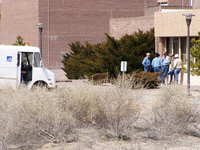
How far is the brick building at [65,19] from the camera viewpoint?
5047cm

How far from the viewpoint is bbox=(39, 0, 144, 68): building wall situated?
50469 mm

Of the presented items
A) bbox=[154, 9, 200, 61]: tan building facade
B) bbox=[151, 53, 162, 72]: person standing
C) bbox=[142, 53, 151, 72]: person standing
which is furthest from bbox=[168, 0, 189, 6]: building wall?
bbox=[151, 53, 162, 72]: person standing

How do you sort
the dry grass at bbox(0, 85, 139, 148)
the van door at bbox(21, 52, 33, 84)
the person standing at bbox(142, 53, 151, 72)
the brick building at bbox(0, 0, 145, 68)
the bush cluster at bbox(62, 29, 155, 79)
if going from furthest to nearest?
the brick building at bbox(0, 0, 145, 68) < the bush cluster at bbox(62, 29, 155, 79) < the person standing at bbox(142, 53, 151, 72) < the van door at bbox(21, 52, 33, 84) < the dry grass at bbox(0, 85, 139, 148)

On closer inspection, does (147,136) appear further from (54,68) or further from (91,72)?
(54,68)

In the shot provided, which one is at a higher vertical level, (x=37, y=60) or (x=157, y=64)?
(x=37, y=60)

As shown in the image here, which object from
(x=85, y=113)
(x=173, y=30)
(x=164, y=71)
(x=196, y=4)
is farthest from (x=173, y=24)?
(x=85, y=113)

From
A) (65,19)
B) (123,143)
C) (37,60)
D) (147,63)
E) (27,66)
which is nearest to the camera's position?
(123,143)

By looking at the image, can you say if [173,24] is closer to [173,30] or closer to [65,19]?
[173,30]

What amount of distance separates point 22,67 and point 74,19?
28.4 meters

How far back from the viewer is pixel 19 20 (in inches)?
2159

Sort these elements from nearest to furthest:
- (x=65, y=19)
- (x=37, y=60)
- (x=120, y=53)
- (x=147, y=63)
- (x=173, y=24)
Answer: (x=37, y=60) < (x=147, y=63) < (x=173, y=24) < (x=120, y=53) < (x=65, y=19)

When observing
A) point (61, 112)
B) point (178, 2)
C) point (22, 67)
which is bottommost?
point (61, 112)

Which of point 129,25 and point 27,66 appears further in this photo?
point 129,25

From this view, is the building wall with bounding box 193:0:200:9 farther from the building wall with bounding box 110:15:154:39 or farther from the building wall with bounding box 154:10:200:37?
the building wall with bounding box 154:10:200:37
